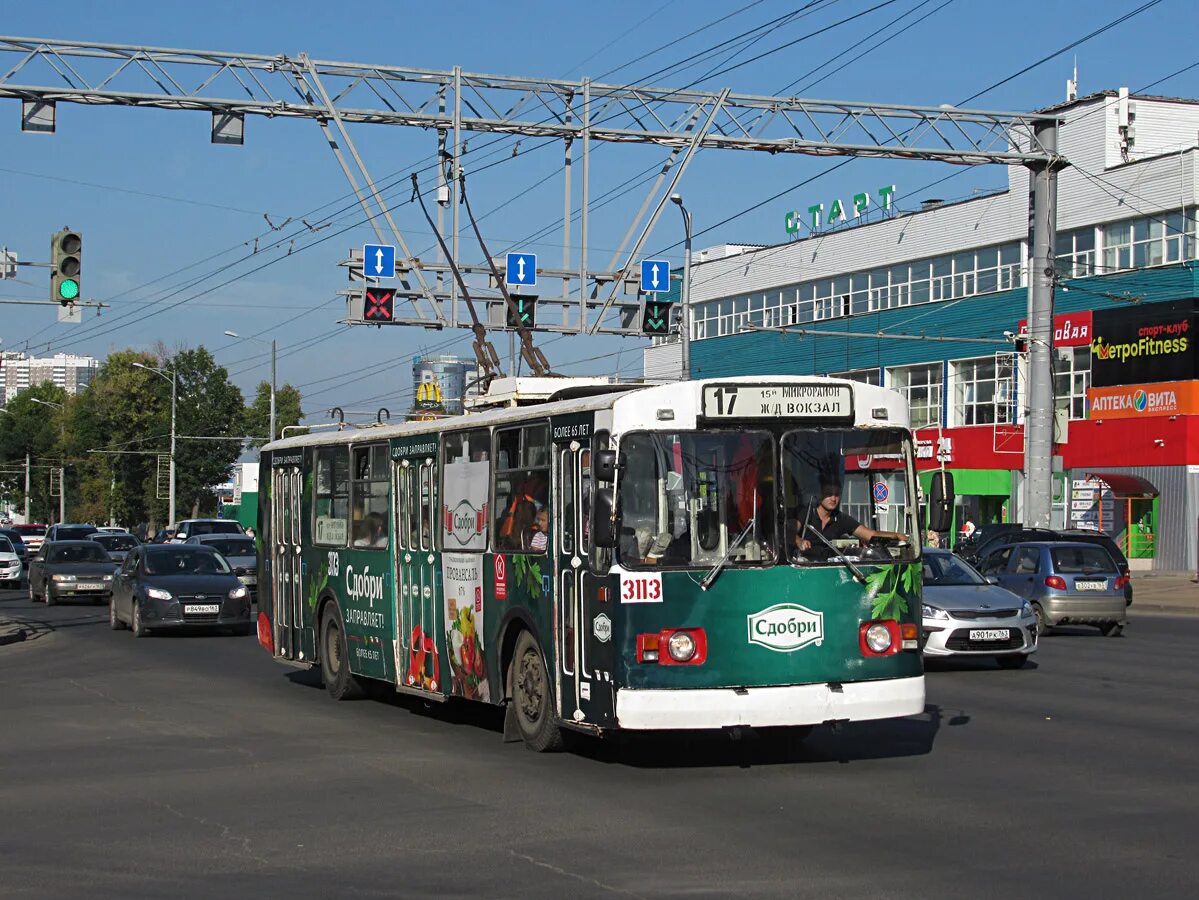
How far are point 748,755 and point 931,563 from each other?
29.6 ft

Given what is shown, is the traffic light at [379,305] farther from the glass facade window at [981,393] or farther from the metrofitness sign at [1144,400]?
the glass facade window at [981,393]

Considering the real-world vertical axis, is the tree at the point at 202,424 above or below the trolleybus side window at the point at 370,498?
above

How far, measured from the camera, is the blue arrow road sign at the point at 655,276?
32.1m

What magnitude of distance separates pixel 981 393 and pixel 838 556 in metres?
52.6

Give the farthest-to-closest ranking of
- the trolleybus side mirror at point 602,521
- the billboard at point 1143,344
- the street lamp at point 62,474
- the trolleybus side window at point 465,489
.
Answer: the street lamp at point 62,474, the billboard at point 1143,344, the trolleybus side window at point 465,489, the trolleybus side mirror at point 602,521

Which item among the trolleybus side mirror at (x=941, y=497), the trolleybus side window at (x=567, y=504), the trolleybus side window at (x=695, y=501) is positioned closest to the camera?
the trolleybus side window at (x=695, y=501)

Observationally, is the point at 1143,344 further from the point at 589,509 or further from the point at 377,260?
the point at 589,509

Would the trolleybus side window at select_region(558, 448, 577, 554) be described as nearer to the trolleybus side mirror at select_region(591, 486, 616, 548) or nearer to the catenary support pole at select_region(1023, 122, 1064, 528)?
the trolleybus side mirror at select_region(591, 486, 616, 548)

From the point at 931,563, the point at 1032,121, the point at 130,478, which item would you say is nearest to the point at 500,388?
the point at 931,563

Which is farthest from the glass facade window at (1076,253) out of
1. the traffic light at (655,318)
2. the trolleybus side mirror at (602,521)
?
the trolleybus side mirror at (602,521)

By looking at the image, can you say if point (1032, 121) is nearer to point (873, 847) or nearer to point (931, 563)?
point (931, 563)

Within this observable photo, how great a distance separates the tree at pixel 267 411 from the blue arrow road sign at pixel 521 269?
86.1 m

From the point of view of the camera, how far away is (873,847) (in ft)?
28.3

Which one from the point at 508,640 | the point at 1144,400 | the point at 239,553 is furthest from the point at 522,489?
the point at 1144,400
